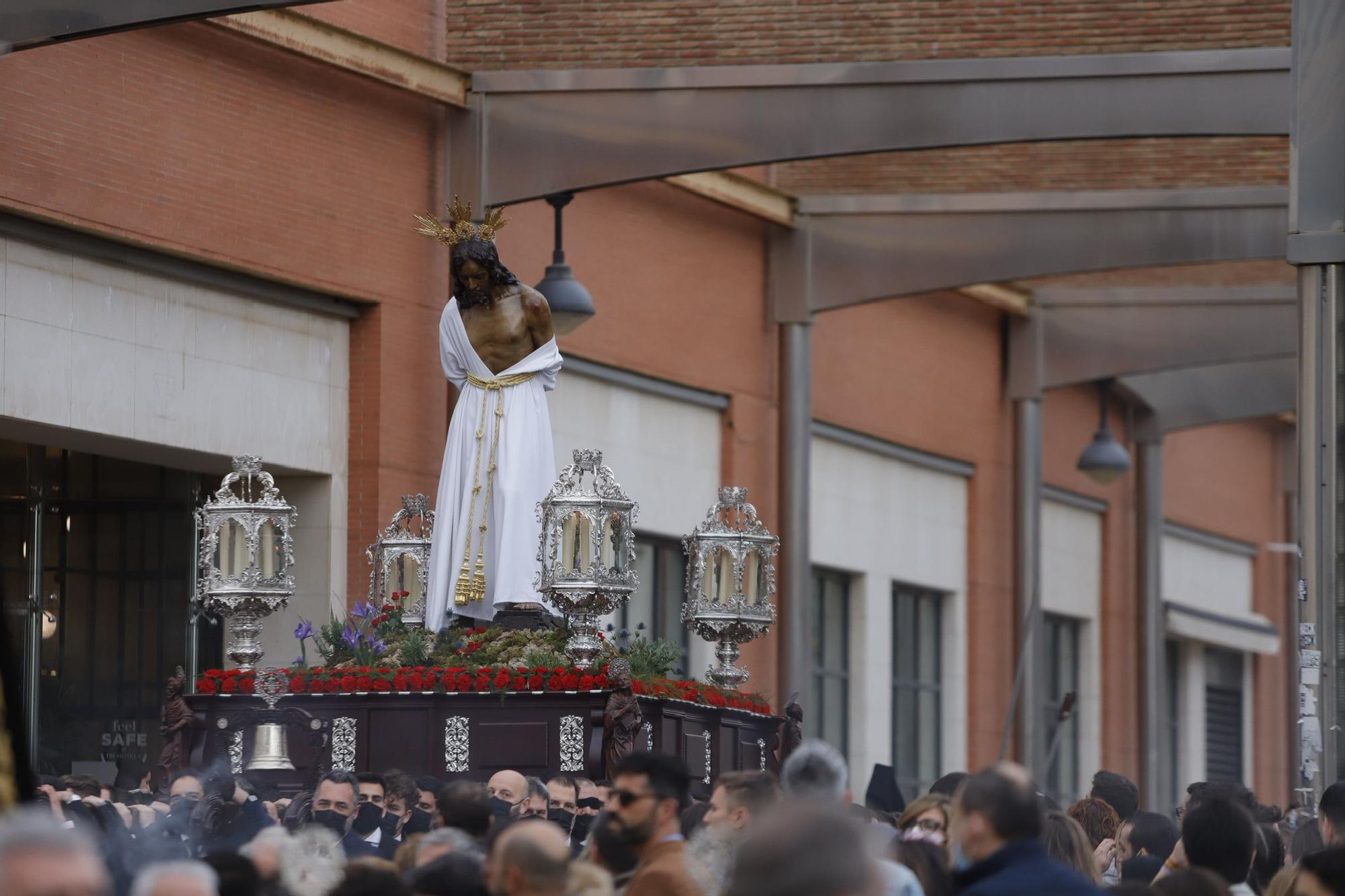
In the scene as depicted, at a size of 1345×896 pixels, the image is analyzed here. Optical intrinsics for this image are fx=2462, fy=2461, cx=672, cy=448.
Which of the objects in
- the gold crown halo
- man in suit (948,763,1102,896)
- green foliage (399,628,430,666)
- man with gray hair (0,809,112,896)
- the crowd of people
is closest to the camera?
man with gray hair (0,809,112,896)

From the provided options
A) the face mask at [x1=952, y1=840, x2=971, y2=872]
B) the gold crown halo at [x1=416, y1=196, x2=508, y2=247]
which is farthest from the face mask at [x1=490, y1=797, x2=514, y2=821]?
the gold crown halo at [x1=416, y1=196, x2=508, y2=247]

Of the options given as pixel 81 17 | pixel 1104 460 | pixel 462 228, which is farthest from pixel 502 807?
pixel 1104 460

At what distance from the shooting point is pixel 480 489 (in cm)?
1481

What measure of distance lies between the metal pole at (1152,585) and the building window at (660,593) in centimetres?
1004

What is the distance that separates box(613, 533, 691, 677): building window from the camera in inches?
930

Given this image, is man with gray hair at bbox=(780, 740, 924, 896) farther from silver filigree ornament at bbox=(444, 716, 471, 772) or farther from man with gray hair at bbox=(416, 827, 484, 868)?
silver filigree ornament at bbox=(444, 716, 471, 772)

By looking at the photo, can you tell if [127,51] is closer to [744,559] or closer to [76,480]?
[76,480]

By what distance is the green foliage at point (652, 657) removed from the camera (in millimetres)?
14492

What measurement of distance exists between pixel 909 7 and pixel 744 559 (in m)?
6.76

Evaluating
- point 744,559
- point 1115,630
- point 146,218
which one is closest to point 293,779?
point 744,559

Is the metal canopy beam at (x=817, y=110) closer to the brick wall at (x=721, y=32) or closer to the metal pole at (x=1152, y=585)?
the brick wall at (x=721, y=32)

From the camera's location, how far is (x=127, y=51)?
1734 cm

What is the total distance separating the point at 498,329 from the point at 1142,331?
14.1 m

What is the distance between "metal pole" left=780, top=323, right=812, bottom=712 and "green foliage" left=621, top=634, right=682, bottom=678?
928 centimetres
